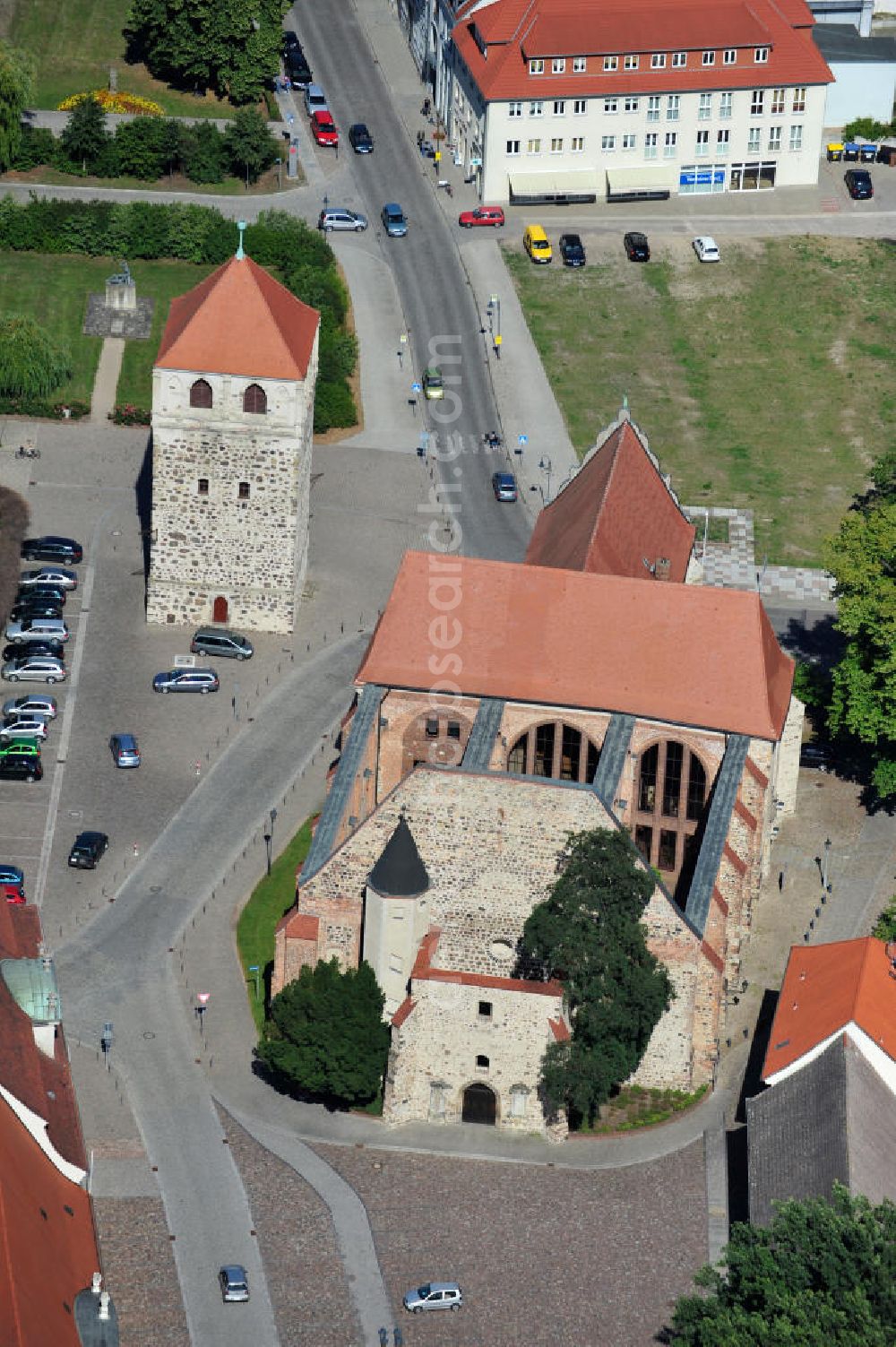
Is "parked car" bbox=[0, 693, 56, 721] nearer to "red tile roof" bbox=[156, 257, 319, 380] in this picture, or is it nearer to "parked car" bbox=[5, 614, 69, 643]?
"parked car" bbox=[5, 614, 69, 643]

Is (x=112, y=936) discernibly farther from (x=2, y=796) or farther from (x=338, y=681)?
(x=338, y=681)

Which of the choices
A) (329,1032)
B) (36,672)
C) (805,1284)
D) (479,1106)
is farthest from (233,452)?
(805,1284)

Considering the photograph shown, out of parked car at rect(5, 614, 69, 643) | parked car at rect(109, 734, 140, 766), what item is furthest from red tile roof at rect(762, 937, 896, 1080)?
parked car at rect(5, 614, 69, 643)

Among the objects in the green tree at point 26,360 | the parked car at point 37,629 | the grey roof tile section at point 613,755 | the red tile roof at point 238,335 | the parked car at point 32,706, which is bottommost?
the grey roof tile section at point 613,755

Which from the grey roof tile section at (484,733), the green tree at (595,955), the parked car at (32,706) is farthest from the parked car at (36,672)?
the green tree at (595,955)

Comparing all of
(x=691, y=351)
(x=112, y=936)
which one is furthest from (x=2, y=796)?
(x=691, y=351)

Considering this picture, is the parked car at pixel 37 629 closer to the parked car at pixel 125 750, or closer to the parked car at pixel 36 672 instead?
the parked car at pixel 36 672
